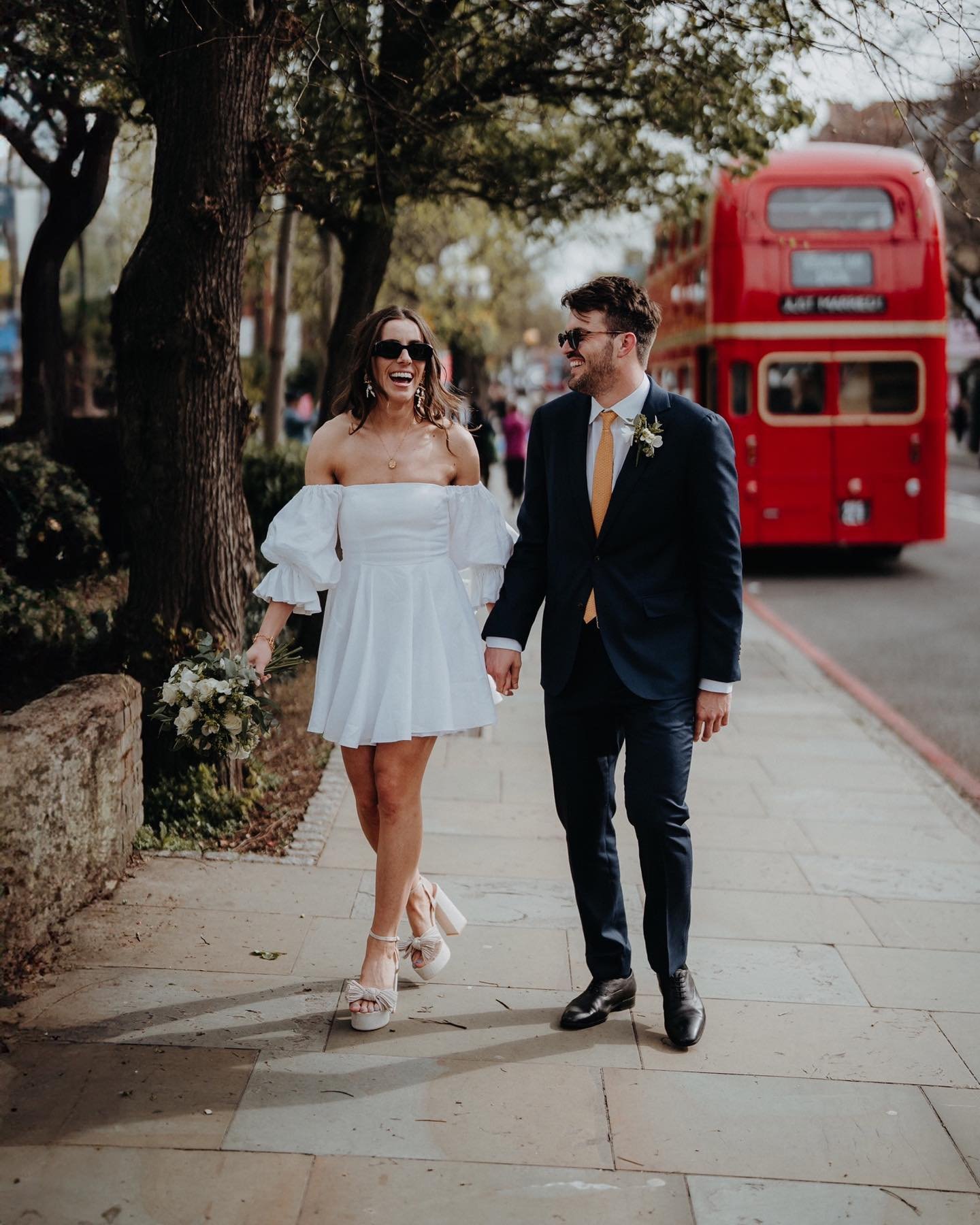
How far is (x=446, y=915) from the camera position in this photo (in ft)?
14.7

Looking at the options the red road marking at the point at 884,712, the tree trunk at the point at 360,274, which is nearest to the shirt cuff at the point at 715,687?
the red road marking at the point at 884,712

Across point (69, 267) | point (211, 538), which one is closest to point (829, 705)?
point (211, 538)

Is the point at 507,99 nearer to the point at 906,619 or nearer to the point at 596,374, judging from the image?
the point at 906,619

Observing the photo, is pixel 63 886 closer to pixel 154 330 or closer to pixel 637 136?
pixel 154 330

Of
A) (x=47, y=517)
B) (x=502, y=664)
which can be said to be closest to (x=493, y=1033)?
(x=502, y=664)

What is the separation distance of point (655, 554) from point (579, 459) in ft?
1.13

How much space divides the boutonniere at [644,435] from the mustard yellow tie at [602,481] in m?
0.09

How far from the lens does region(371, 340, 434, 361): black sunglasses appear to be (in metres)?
4.07

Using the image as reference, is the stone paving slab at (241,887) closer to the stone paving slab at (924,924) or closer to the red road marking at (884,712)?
the stone paving slab at (924,924)

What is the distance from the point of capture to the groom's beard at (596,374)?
400 cm

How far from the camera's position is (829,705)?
9.51m

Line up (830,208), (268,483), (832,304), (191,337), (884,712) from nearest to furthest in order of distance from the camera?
(191,337) → (884,712) → (268,483) → (830,208) → (832,304)

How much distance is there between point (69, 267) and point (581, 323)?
35119 millimetres

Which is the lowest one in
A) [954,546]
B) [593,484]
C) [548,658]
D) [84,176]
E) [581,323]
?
[954,546]
